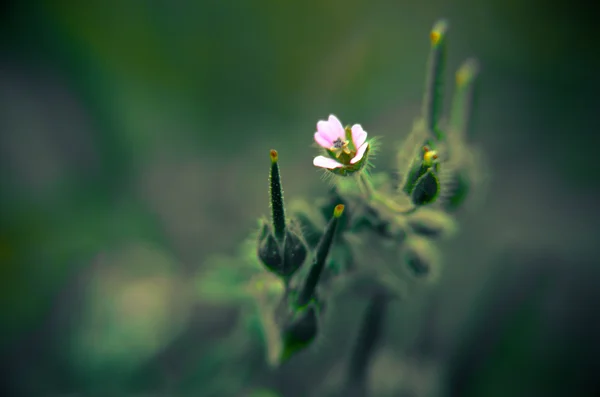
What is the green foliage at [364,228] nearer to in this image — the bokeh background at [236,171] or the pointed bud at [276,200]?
the pointed bud at [276,200]

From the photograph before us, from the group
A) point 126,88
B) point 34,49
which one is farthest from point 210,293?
point 34,49

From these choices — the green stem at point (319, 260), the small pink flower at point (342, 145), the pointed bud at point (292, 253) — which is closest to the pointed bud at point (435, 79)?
the small pink flower at point (342, 145)

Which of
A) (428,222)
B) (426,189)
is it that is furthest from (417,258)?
(426,189)

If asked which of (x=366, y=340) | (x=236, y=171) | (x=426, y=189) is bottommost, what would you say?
(x=366, y=340)

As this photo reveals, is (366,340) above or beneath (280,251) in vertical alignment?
beneath

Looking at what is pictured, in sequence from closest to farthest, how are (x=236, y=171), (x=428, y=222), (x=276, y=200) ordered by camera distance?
(x=276, y=200), (x=428, y=222), (x=236, y=171)

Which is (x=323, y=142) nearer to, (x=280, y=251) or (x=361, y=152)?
(x=361, y=152)

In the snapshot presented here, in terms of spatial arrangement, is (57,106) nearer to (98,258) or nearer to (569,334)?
(98,258)
